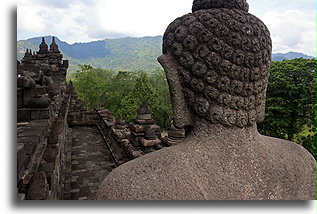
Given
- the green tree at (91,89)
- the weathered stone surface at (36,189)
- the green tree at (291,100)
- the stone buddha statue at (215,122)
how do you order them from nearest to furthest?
1. the stone buddha statue at (215,122)
2. the weathered stone surface at (36,189)
3. the green tree at (291,100)
4. the green tree at (91,89)

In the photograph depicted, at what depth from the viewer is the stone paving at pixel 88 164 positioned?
732 cm

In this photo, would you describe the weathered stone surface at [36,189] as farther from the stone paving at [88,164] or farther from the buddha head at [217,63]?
the stone paving at [88,164]

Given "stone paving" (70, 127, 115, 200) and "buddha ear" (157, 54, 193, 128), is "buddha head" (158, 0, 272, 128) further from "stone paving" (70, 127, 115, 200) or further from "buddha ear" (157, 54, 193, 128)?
"stone paving" (70, 127, 115, 200)

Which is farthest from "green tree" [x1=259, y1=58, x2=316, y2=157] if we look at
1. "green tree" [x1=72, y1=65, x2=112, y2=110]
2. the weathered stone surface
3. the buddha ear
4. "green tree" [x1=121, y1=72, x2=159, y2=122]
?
"green tree" [x1=72, y1=65, x2=112, y2=110]

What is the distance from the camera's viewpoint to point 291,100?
13758 millimetres

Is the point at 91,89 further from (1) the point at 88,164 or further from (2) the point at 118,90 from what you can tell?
(1) the point at 88,164

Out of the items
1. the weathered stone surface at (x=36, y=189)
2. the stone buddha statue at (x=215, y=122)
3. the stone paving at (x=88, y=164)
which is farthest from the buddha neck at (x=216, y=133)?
the stone paving at (x=88, y=164)

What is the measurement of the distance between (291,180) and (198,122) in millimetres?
794

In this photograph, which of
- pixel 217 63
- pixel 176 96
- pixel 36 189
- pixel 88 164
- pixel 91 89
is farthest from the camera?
pixel 91 89

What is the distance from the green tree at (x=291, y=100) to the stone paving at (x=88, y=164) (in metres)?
9.53

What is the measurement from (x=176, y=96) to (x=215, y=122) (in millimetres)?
322

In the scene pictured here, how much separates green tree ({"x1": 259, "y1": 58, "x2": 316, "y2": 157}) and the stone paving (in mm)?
9527

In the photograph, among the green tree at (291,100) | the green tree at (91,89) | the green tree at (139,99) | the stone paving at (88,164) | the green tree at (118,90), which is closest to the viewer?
the stone paving at (88,164)

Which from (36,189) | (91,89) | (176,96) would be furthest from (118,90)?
(176,96)
